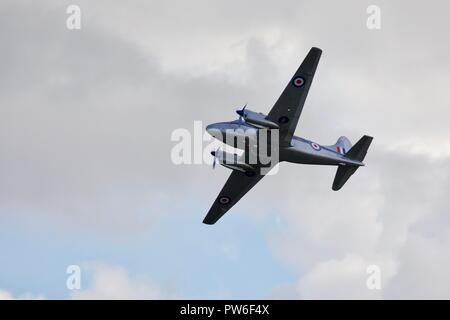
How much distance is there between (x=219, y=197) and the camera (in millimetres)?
76562

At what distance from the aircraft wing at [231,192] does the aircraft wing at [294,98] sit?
27.0ft

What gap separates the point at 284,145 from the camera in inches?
2685

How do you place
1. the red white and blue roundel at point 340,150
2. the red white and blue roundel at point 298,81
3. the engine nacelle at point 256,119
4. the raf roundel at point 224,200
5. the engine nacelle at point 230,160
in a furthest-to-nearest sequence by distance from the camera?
the raf roundel at point 224,200 < the red white and blue roundel at point 340,150 < the engine nacelle at point 230,160 < the engine nacelle at point 256,119 < the red white and blue roundel at point 298,81

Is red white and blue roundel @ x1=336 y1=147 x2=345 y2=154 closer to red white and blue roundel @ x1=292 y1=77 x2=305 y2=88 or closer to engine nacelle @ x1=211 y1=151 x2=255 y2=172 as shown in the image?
engine nacelle @ x1=211 y1=151 x2=255 y2=172

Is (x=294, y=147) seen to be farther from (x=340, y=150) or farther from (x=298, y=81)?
(x=340, y=150)

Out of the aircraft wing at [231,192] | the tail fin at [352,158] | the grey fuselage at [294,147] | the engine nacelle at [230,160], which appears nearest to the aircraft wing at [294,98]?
the grey fuselage at [294,147]

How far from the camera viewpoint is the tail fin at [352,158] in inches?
2817

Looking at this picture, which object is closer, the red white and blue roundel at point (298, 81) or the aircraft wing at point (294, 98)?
the aircraft wing at point (294, 98)

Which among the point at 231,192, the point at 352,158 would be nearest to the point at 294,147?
the point at 352,158

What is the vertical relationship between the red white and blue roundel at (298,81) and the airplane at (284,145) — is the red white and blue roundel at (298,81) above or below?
above

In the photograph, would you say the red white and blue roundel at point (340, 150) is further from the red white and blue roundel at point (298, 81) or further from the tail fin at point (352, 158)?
the red white and blue roundel at point (298, 81)

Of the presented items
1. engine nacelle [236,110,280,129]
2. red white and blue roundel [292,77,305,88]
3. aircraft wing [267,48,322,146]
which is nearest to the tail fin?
aircraft wing [267,48,322,146]
